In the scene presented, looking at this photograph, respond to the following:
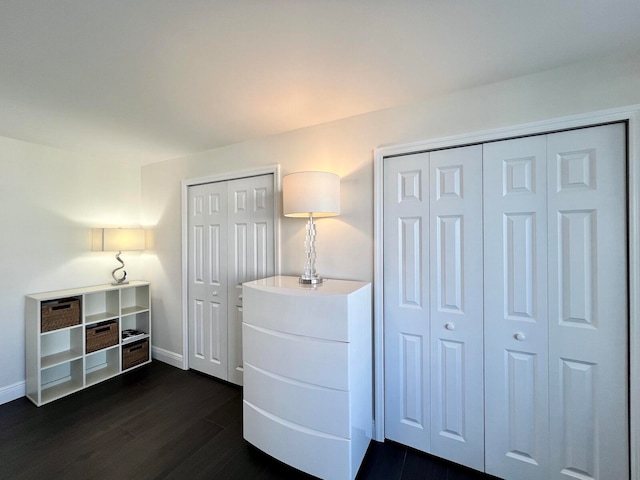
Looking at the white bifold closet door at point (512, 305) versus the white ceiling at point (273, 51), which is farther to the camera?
the white bifold closet door at point (512, 305)

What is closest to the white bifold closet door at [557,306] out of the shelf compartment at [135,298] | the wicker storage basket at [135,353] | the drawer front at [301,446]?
the drawer front at [301,446]

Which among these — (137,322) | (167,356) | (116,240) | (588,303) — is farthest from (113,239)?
(588,303)

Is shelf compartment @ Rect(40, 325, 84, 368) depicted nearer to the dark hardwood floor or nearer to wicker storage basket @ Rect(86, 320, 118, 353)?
wicker storage basket @ Rect(86, 320, 118, 353)

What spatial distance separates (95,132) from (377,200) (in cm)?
243

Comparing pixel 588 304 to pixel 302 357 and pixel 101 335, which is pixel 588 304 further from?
pixel 101 335

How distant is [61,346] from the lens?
2572 millimetres

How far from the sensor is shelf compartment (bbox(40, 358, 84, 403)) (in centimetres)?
240

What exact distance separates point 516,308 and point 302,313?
1.25m

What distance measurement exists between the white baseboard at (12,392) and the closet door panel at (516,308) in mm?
3759

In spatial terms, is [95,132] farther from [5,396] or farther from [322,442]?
[322,442]

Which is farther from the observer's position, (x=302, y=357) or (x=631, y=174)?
(x=302, y=357)

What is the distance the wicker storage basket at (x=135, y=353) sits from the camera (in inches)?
110

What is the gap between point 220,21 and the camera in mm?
1120

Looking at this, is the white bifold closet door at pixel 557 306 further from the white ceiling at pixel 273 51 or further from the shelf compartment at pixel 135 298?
the shelf compartment at pixel 135 298
